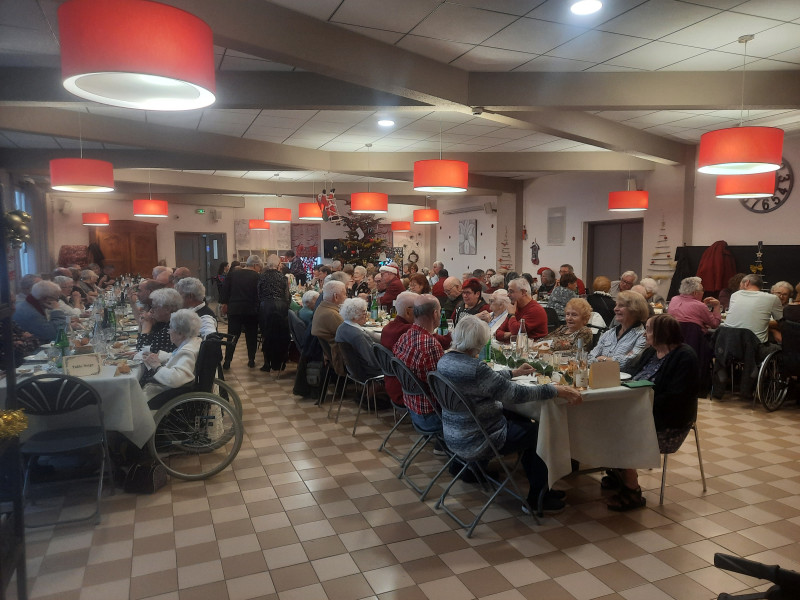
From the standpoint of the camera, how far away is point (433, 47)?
14.7 feet

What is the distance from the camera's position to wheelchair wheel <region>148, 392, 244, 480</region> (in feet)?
12.1

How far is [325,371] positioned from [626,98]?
3885 mm

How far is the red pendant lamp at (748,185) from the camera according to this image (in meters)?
5.18

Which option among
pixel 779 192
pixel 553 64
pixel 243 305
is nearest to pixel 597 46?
pixel 553 64

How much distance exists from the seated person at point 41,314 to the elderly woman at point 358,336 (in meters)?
2.60

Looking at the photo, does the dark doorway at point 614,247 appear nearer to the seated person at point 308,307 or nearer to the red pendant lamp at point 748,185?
the red pendant lamp at point 748,185

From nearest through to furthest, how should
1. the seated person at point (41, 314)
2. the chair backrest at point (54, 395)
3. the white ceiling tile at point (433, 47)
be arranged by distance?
the chair backrest at point (54, 395)
the white ceiling tile at point (433, 47)
the seated person at point (41, 314)

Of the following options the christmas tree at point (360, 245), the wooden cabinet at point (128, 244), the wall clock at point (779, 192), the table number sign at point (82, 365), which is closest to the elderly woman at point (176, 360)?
the table number sign at point (82, 365)

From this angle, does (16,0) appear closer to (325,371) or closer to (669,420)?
(325,371)

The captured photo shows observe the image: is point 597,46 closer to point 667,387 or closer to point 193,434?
point 667,387

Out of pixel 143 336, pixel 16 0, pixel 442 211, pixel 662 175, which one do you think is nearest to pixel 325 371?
pixel 143 336

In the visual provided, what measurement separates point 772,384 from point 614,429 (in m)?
3.27

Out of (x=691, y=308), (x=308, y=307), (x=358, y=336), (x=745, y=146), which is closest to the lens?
(x=745, y=146)

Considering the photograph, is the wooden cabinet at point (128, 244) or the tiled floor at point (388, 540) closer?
the tiled floor at point (388, 540)
